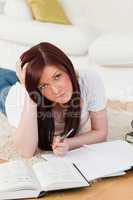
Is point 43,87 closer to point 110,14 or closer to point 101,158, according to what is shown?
point 101,158

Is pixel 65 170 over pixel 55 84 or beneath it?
beneath

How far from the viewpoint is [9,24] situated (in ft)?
12.5

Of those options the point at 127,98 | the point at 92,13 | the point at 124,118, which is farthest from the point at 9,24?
the point at 124,118

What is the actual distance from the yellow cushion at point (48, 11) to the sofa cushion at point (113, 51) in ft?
2.10

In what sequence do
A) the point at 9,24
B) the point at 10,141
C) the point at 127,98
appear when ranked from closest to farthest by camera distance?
1. the point at 10,141
2. the point at 127,98
3. the point at 9,24

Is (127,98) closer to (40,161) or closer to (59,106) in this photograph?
(59,106)

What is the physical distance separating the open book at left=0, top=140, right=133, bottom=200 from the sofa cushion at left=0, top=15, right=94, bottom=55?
1960mm

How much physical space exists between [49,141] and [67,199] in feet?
1.67

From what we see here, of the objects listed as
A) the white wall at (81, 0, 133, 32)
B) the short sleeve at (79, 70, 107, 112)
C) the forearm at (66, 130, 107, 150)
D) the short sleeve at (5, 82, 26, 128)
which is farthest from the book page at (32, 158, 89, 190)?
the white wall at (81, 0, 133, 32)

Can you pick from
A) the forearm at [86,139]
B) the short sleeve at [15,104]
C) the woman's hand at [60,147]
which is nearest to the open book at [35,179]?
the woman's hand at [60,147]

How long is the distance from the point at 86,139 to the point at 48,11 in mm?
2340

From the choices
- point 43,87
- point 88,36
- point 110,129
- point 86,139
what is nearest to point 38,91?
point 43,87

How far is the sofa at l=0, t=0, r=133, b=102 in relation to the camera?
3225mm

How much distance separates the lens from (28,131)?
1.70 meters
